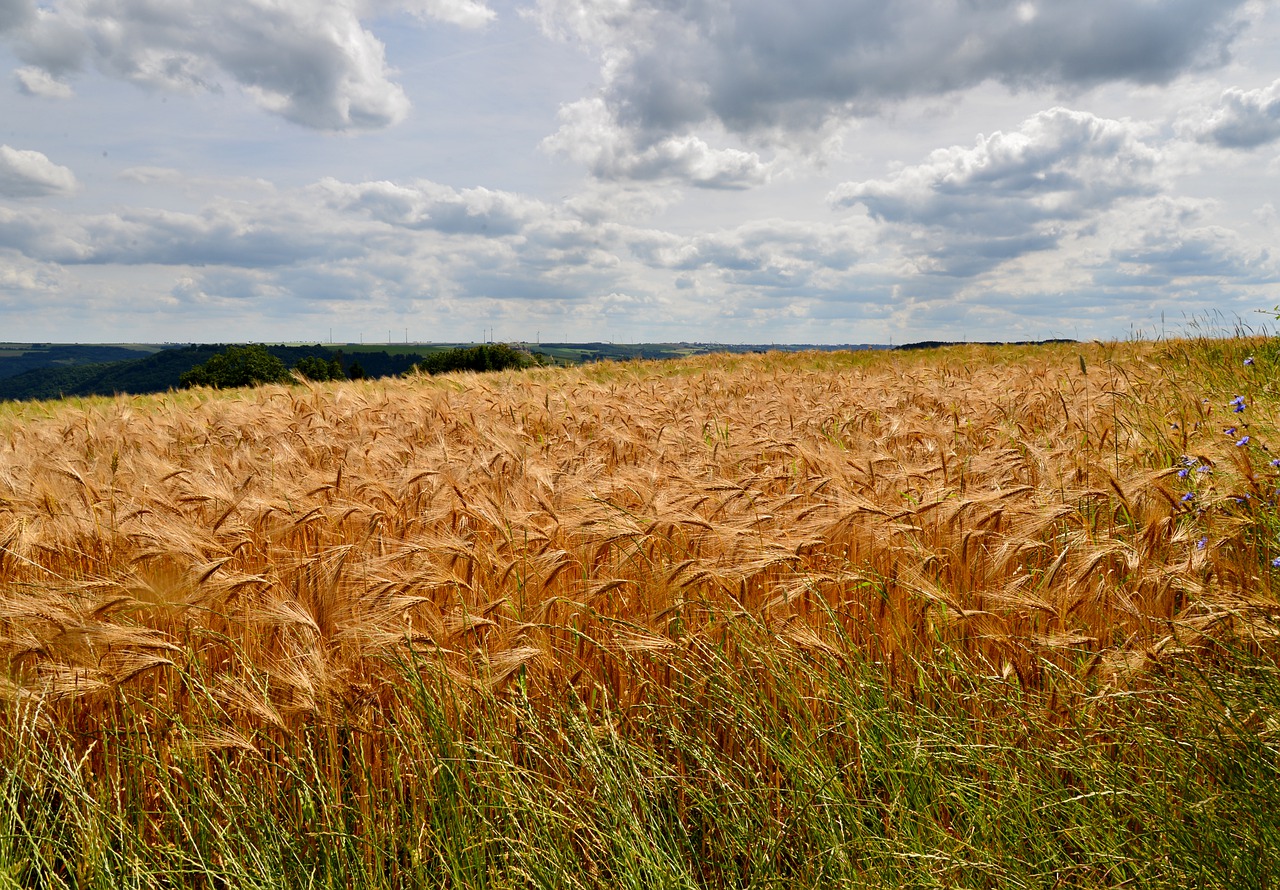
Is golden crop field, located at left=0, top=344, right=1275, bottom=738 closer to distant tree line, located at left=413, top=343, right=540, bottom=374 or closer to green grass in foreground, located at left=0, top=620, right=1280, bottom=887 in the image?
green grass in foreground, located at left=0, top=620, right=1280, bottom=887

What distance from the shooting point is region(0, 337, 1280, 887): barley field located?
187cm

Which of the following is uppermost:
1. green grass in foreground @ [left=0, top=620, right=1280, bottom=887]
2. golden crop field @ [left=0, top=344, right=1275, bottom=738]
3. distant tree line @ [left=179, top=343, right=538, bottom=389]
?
distant tree line @ [left=179, top=343, right=538, bottom=389]

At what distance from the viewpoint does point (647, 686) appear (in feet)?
7.90

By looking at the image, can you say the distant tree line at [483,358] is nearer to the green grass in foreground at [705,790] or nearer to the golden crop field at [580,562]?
the golden crop field at [580,562]

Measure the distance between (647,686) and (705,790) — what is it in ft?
1.21

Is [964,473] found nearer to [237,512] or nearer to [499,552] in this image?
[499,552]

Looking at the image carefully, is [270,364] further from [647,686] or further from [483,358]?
[647,686]

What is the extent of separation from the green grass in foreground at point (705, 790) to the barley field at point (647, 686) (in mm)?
17

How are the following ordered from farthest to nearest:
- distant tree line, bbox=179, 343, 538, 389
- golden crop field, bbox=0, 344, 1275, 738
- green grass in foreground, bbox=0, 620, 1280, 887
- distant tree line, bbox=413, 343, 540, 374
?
distant tree line, bbox=413, 343, 540, 374 → distant tree line, bbox=179, 343, 538, 389 → golden crop field, bbox=0, 344, 1275, 738 → green grass in foreground, bbox=0, 620, 1280, 887

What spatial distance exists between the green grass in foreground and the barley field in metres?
0.02

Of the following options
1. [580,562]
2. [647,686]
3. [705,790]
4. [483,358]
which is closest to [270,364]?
[483,358]

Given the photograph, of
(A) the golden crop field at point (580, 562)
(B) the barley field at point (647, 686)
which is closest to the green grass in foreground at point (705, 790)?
(B) the barley field at point (647, 686)

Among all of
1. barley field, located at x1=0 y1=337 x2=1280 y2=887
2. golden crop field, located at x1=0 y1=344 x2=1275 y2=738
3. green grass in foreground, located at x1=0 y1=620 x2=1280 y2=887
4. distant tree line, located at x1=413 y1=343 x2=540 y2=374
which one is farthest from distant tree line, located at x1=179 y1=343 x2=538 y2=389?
green grass in foreground, located at x1=0 y1=620 x2=1280 y2=887

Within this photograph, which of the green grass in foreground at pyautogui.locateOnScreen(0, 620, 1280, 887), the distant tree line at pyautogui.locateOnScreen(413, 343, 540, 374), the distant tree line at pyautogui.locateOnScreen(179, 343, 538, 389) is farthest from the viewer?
the distant tree line at pyautogui.locateOnScreen(413, 343, 540, 374)
